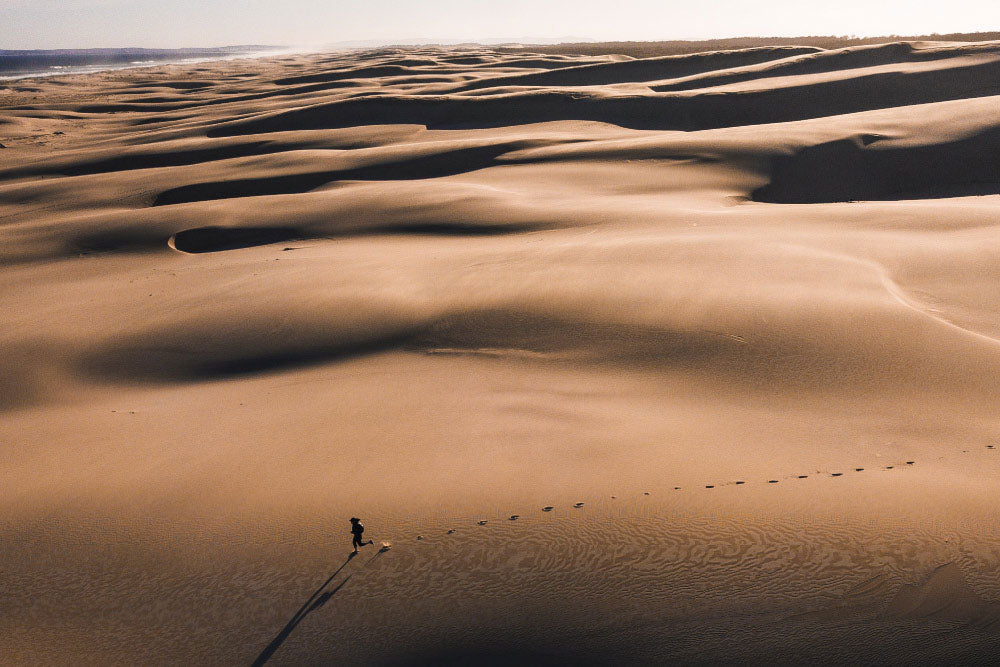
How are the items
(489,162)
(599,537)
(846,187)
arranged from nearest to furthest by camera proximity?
(599,537) < (846,187) < (489,162)

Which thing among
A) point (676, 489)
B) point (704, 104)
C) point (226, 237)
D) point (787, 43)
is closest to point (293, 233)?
point (226, 237)

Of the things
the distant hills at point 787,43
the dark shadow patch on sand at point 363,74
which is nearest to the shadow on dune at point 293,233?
the dark shadow patch on sand at point 363,74

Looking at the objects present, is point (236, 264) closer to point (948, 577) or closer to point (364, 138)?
point (948, 577)

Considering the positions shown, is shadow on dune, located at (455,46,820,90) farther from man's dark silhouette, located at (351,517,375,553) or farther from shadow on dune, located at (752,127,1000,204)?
man's dark silhouette, located at (351,517,375,553)

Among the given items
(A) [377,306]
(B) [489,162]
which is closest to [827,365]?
(A) [377,306]

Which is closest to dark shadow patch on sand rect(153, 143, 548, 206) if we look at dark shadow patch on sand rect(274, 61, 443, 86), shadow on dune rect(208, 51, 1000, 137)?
shadow on dune rect(208, 51, 1000, 137)

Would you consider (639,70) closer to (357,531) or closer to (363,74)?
(363,74)
